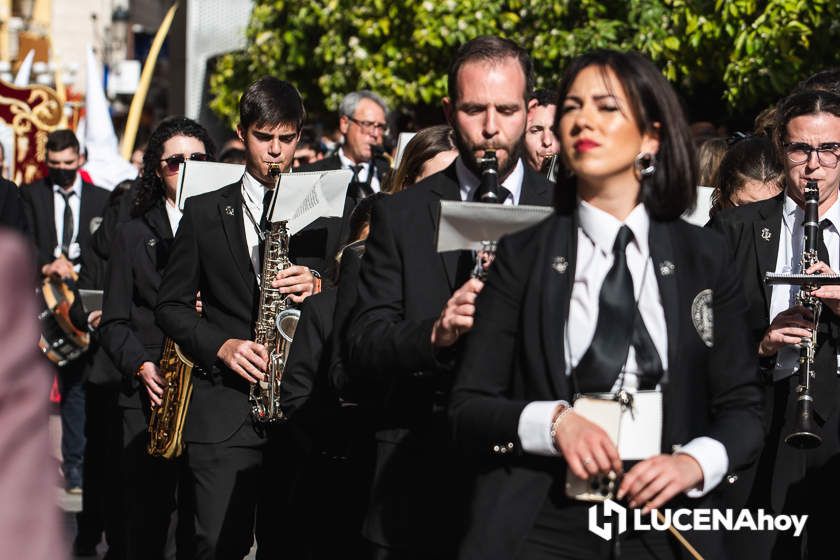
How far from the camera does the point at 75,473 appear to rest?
37.2 feet

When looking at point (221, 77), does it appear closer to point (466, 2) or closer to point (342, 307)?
point (466, 2)

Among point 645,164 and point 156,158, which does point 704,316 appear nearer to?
point 645,164

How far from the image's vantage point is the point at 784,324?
5.52 m

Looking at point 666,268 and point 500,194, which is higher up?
point 500,194

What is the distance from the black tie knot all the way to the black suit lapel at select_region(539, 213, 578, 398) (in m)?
0.09

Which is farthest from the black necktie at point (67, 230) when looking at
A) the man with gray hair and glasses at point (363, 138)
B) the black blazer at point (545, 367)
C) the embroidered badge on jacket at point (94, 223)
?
the black blazer at point (545, 367)

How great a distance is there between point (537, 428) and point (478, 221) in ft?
2.05

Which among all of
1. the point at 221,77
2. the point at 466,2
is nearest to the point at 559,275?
the point at 466,2

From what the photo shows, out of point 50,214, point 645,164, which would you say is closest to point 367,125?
point 50,214

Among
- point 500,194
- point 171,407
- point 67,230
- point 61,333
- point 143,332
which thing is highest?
point 500,194

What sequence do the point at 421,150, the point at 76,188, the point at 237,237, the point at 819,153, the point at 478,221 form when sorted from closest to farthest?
the point at 478,221 < the point at 421,150 < the point at 819,153 < the point at 237,237 < the point at 76,188

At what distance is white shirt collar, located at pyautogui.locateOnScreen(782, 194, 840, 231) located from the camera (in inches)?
227

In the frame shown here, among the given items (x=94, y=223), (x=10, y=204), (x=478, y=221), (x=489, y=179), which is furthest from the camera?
(x=94, y=223)

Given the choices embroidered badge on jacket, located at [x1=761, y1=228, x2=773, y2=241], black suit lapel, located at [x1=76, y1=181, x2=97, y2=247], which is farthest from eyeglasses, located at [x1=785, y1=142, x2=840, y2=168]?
black suit lapel, located at [x1=76, y1=181, x2=97, y2=247]
